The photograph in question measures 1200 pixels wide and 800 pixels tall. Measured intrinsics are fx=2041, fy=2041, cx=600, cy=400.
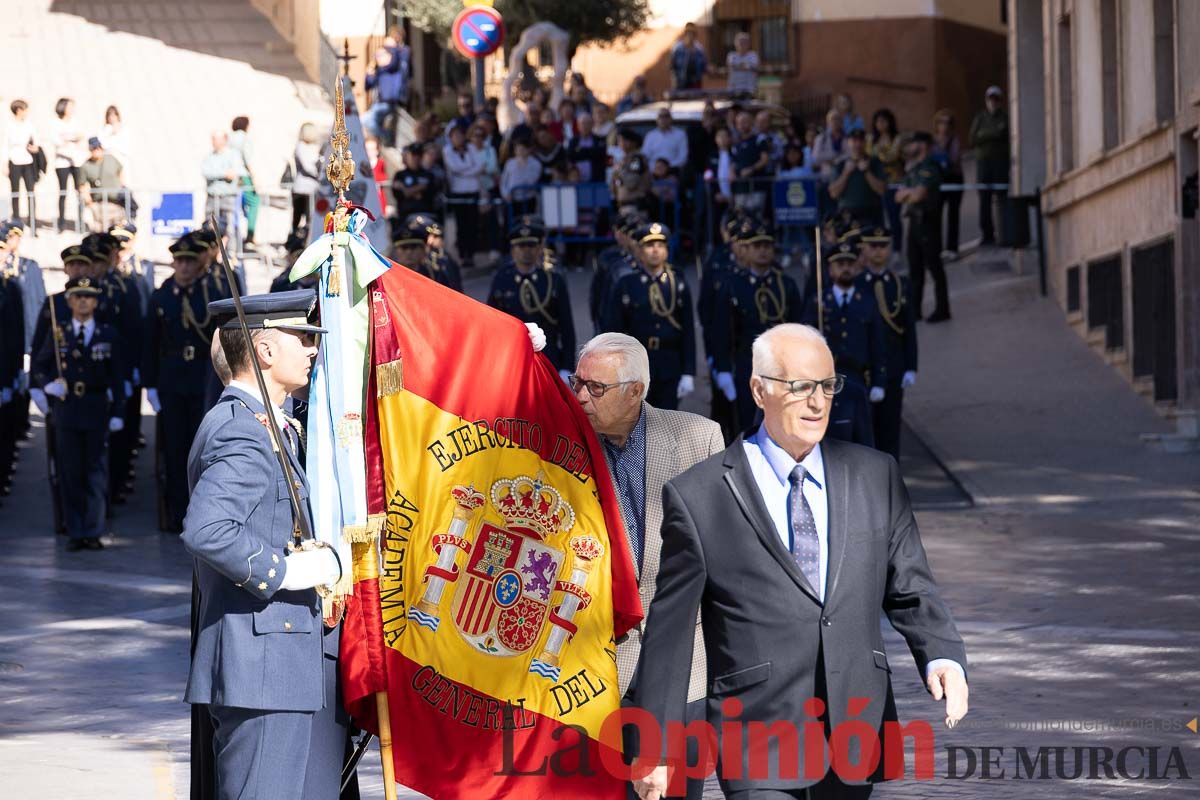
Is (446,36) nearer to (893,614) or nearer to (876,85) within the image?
(876,85)

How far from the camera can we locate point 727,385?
15.4 metres

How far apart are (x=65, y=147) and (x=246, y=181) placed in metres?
2.57

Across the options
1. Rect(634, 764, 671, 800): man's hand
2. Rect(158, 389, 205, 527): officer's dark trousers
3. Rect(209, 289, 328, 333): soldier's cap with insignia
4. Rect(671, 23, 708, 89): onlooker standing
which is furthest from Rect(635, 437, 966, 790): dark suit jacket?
Rect(671, 23, 708, 89): onlooker standing

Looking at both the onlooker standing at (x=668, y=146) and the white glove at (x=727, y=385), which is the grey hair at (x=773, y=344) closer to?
the white glove at (x=727, y=385)

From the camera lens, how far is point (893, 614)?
5.20 metres

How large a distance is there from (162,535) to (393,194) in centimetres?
1087

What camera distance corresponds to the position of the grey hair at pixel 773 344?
16.8 feet

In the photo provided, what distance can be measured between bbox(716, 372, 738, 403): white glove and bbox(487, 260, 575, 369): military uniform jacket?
1181mm

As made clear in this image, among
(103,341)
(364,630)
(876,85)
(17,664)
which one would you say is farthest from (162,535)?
(876,85)

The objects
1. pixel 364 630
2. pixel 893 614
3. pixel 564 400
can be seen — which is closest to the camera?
pixel 893 614

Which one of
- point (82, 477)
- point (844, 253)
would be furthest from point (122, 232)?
point (844, 253)

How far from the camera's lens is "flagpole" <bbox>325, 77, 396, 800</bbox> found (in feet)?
18.9

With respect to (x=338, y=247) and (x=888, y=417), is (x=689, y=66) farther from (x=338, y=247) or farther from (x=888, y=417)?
(x=338, y=247)

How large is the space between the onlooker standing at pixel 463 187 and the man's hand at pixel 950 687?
20.6 m
